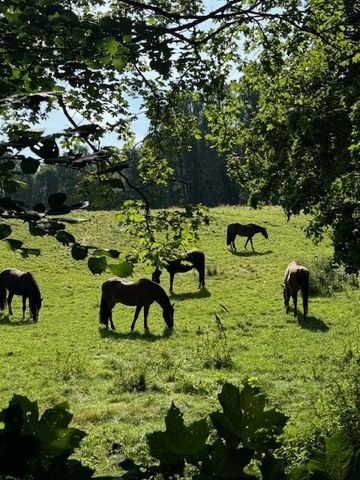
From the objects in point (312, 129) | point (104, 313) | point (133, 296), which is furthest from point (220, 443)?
point (104, 313)

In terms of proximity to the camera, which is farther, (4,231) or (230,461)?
(4,231)

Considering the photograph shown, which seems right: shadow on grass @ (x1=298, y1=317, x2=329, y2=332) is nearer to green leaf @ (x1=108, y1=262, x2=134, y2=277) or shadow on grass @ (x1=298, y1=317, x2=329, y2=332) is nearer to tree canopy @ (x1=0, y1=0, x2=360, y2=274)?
tree canopy @ (x1=0, y1=0, x2=360, y2=274)

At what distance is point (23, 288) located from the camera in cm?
1798

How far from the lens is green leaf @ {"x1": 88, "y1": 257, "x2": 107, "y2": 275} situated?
2.10 m

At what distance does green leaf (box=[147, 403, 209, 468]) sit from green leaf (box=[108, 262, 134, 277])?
0.83 m

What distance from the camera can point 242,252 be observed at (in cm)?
3061

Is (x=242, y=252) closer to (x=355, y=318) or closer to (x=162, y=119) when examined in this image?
(x=355, y=318)

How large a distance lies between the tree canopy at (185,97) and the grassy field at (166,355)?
215 cm

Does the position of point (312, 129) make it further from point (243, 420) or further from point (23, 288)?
point (23, 288)

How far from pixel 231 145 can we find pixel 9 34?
672 cm

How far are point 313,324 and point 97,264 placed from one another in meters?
14.1

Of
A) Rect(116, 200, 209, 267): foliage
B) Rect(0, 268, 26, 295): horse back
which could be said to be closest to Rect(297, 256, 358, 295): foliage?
Rect(0, 268, 26, 295): horse back

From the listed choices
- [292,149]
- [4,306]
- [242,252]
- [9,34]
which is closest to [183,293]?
[4,306]

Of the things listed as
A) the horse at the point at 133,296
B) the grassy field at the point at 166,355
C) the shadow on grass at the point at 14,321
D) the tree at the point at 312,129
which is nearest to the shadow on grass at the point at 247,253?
Answer: the grassy field at the point at 166,355
